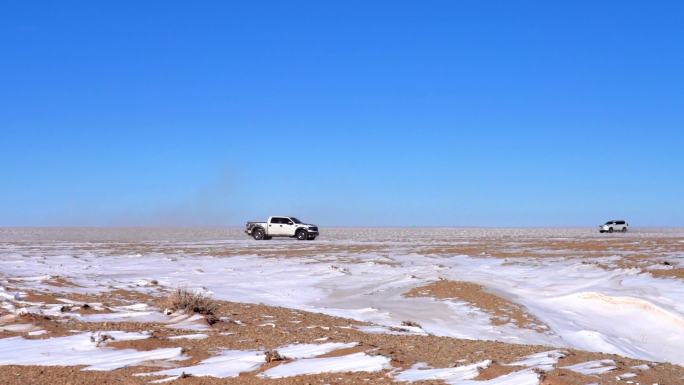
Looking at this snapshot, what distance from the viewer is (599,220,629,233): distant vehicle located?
79188 mm

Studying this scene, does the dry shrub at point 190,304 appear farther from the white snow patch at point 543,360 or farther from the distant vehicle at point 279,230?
the distant vehicle at point 279,230

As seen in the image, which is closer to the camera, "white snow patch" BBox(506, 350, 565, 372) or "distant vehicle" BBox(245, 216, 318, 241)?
"white snow patch" BBox(506, 350, 565, 372)

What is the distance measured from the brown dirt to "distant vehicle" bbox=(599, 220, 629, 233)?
65104mm

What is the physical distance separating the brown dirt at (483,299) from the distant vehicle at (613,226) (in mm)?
65104

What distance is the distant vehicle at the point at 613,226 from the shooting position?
7919cm

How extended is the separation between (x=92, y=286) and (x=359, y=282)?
7.24m

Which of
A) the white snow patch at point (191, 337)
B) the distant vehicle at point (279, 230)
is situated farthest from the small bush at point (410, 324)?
the distant vehicle at point (279, 230)

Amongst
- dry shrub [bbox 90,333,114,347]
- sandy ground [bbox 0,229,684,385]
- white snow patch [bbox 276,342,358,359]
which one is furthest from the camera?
dry shrub [bbox 90,333,114,347]

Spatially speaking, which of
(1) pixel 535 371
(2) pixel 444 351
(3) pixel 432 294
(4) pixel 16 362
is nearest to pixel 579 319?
(3) pixel 432 294

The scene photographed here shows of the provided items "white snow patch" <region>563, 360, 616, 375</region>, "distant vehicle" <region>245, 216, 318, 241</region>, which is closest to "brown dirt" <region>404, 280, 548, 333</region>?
"white snow patch" <region>563, 360, 616, 375</region>

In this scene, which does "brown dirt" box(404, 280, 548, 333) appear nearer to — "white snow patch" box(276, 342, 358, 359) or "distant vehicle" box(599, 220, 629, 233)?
"white snow patch" box(276, 342, 358, 359)

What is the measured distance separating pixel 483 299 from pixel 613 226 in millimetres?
68677

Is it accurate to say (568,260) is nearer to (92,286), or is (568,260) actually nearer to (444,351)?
(92,286)

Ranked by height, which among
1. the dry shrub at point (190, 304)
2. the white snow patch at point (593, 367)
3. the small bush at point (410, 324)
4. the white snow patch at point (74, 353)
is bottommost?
the small bush at point (410, 324)
